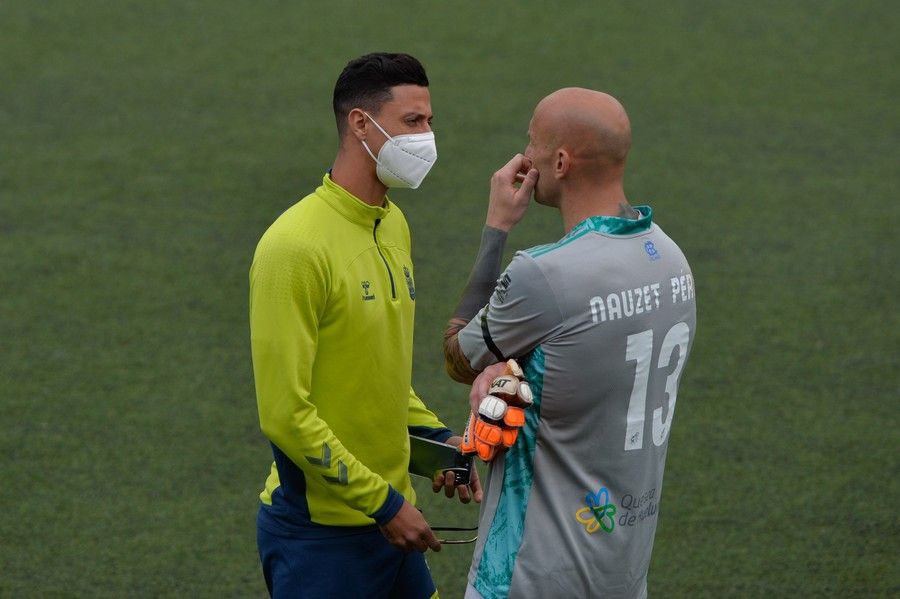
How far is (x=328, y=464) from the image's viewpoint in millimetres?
2469

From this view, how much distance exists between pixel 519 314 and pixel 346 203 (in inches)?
21.1

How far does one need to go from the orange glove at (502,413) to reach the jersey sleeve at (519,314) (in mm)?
47

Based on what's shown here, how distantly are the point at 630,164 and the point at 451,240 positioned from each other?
66.4 inches

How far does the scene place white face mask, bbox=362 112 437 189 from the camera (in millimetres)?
2691

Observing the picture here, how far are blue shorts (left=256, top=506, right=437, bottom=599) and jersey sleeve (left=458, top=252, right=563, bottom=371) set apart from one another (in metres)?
0.56

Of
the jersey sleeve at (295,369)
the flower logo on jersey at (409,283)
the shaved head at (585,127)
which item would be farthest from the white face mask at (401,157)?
the shaved head at (585,127)

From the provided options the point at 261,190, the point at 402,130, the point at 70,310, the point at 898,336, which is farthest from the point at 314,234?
the point at 261,190

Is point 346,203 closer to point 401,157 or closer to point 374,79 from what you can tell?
point 401,157

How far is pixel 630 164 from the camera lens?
8016mm

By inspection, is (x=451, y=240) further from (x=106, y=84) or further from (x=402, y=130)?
(x=402, y=130)

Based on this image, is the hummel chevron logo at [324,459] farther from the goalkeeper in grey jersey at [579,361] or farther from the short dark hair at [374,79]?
the short dark hair at [374,79]

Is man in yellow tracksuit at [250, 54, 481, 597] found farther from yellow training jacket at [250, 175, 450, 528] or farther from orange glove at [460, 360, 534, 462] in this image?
orange glove at [460, 360, 534, 462]

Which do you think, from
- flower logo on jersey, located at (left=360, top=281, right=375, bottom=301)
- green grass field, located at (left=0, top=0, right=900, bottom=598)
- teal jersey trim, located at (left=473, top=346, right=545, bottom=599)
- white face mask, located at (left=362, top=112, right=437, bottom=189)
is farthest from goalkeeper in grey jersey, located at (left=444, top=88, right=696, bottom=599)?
green grass field, located at (left=0, top=0, right=900, bottom=598)

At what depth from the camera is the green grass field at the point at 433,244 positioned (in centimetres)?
438
